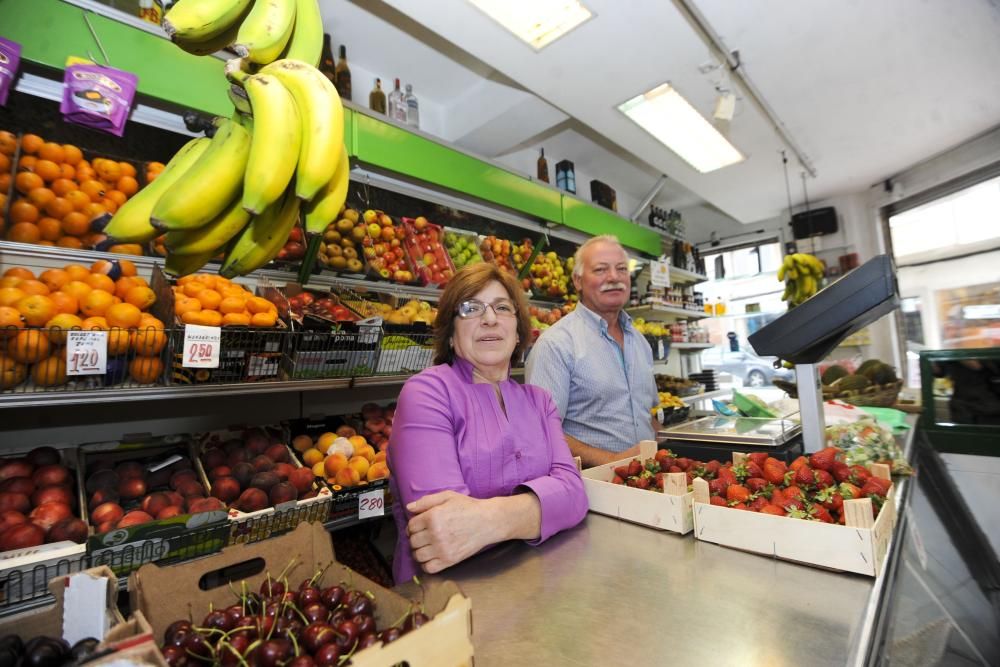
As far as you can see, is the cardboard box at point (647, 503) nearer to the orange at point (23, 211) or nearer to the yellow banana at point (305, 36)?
the yellow banana at point (305, 36)

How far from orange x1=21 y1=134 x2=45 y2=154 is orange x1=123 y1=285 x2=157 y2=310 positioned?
2.31 feet

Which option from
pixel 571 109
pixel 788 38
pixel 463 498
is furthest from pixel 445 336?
pixel 788 38

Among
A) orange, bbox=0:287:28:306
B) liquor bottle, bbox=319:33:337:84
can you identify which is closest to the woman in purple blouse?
orange, bbox=0:287:28:306

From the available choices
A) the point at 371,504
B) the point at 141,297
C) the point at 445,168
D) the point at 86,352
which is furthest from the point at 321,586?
the point at 445,168

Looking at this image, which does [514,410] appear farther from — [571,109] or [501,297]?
[571,109]

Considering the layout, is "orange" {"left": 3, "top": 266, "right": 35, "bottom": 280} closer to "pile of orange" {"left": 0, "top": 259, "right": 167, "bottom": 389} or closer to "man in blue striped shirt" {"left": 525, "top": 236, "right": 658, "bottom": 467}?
"pile of orange" {"left": 0, "top": 259, "right": 167, "bottom": 389}

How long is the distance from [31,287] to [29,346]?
0.67 feet

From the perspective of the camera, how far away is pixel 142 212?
Result: 967 millimetres

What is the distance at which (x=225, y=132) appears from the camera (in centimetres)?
101

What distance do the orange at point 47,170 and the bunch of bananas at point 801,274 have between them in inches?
260

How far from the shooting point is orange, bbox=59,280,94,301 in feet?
4.91

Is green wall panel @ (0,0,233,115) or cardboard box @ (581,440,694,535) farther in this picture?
green wall panel @ (0,0,233,115)

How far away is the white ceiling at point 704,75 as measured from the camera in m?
2.96

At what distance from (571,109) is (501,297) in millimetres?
2864
